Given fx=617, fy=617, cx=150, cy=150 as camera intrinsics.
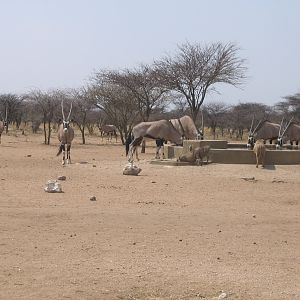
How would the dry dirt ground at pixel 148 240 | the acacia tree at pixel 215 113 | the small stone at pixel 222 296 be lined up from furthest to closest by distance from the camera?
the acacia tree at pixel 215 113, the dry dirt ground at pixel 148 240, the small stone at pixel 222 296

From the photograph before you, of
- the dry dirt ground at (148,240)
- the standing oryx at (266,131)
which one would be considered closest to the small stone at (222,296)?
the dry dirt ground at (148,240)

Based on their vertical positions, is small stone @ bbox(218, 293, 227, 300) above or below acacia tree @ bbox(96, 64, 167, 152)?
below

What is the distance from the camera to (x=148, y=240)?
8.26 m

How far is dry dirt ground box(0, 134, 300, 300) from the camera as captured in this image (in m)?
6.07

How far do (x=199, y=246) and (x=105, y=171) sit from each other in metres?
10.5

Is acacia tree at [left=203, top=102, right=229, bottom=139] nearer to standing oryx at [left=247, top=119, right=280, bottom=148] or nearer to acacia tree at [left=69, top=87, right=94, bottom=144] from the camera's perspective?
acacia tree at [left=69, top=87, right=94, bottom=144]

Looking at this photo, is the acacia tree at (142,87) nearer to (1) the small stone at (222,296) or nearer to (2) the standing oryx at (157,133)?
(2) the standing oryx at (157,133)

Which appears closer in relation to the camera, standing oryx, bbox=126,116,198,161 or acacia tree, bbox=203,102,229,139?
standing oryx, bbox=126,116,198,161


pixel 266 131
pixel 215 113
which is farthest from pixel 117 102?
pixel 215 113

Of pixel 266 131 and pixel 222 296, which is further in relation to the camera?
pixel 266 131

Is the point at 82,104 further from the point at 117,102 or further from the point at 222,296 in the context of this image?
the point at 222,296

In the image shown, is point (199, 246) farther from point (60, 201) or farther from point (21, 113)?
point (21, 113)

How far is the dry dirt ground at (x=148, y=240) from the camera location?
6.07 meters

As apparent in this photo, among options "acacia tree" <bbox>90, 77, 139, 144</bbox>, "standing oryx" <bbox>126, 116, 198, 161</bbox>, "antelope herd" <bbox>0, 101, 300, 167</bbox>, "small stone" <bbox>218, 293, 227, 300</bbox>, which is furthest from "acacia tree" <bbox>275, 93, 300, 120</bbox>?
"small stone" <bbox>218, 293, 227, 300</bbox>
